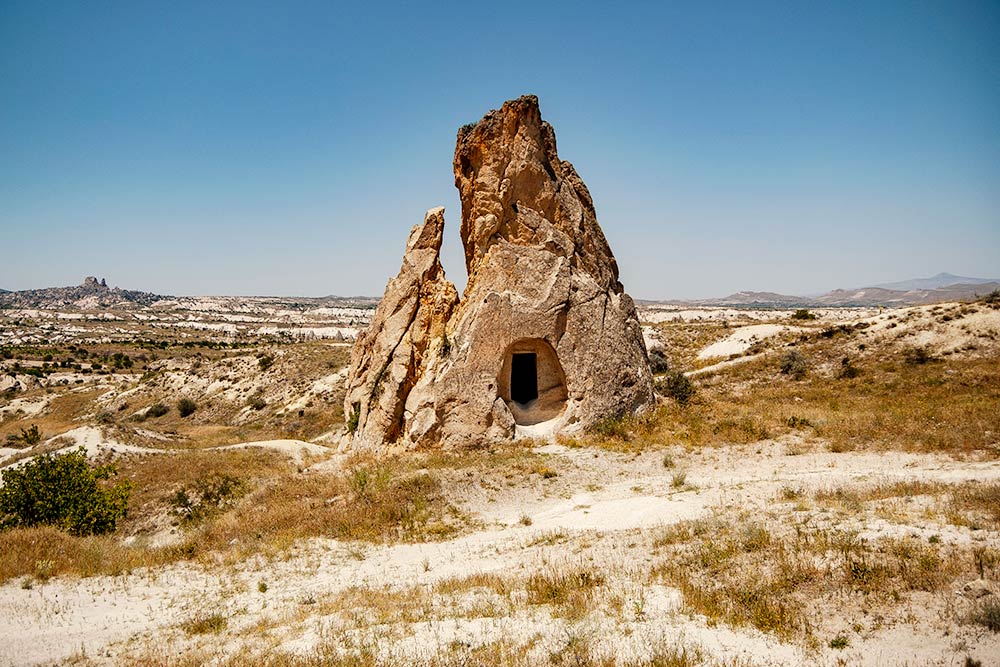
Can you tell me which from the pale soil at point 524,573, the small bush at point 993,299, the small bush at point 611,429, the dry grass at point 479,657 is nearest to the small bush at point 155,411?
the pale soil at point 524,573

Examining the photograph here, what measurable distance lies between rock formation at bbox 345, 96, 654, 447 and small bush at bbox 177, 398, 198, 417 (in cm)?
2708

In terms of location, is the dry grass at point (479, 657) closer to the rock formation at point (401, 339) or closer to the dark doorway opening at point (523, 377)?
the rock formation at point (401, 339)

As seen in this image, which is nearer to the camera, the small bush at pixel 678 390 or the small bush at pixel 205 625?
the small bush at pixel 205 625

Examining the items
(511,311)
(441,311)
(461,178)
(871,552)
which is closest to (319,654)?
(871,552)

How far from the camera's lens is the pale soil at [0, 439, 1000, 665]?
5.51 metres

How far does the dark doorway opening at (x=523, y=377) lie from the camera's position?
1923 centimetres

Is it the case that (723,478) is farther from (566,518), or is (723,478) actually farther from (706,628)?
(706,628)

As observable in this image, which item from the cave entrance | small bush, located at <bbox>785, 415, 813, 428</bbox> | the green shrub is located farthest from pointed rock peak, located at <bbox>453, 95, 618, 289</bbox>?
the green shrub

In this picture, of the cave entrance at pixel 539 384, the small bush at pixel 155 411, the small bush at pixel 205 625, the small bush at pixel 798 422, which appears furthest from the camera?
the small bush at pixel 155 411

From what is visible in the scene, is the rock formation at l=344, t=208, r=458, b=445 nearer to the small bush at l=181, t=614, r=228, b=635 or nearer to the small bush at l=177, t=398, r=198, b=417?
the small bush at l=181, t=614, r=228, b=635

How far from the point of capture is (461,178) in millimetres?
18609

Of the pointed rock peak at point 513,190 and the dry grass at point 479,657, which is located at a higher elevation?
the pointed rock peak at point 513,190

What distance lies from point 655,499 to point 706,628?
5.34 m

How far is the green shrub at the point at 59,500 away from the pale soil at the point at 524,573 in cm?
354
